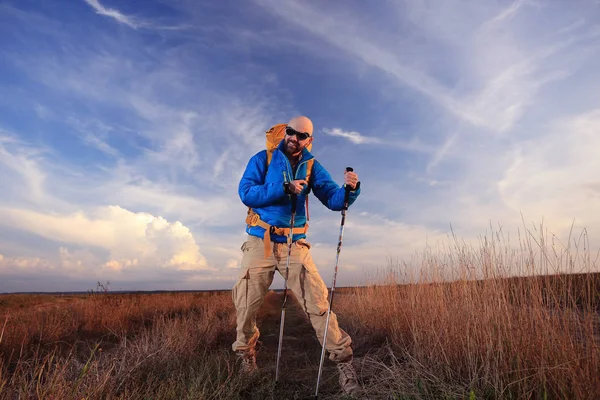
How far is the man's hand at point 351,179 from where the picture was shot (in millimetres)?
4211

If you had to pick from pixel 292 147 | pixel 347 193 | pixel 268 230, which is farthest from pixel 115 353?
pixel 347 193

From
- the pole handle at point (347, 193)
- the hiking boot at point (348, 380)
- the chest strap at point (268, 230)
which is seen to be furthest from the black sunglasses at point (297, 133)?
the hiking boot at point (348, 380)

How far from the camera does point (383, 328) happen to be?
7.31 m

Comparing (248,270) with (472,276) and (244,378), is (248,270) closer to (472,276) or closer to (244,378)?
(244,378)

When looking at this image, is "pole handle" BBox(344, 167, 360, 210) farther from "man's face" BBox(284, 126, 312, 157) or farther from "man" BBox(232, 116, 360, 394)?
"man's face" BBox(284, 126, 312, 157)

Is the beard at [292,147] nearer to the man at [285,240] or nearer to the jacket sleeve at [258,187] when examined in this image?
the man at [285,240]

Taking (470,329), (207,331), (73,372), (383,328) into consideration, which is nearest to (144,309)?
(207,331)

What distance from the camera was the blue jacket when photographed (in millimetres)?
4270

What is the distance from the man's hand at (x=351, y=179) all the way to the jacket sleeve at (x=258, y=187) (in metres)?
0.63

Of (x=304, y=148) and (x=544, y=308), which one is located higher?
(x=304, y=148)

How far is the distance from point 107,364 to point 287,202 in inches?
88.2

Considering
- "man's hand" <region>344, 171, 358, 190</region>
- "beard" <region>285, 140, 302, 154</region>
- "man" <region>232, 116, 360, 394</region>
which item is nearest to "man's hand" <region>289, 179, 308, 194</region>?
"man" <region>232, 116, 360, 394</region>

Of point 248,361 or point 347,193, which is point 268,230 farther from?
point 248,361

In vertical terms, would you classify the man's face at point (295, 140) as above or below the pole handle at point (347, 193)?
above
